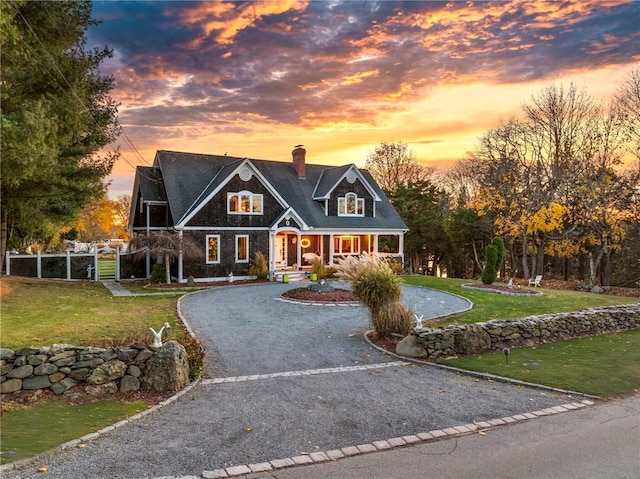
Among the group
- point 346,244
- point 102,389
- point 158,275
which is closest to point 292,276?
point 346,244

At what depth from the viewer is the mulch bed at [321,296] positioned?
17.2 m

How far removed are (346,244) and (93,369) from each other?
23870 millimetres

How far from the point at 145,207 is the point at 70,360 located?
2093 cm

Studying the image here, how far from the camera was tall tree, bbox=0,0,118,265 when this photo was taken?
10.9 m

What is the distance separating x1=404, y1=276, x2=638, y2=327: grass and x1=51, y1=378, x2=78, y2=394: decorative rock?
9638 millimetres

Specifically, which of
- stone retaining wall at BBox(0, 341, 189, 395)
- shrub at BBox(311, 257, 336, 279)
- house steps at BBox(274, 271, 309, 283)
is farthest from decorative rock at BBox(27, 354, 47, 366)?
shrub at BBox(311, 257, 336, 279)

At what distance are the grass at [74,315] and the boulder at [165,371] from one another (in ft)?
7.28

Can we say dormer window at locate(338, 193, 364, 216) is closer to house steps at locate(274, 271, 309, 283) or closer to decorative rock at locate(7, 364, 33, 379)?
house steps at locate(274, 271, 309, 283)

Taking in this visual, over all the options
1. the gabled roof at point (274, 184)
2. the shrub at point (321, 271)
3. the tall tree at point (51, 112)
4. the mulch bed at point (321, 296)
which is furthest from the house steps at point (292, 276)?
the tall tree at point (51, 112)

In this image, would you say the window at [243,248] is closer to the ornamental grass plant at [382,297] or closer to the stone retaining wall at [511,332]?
the ornamental grass plant at [382,297]

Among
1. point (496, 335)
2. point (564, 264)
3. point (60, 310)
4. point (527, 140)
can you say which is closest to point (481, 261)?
point (564, 264)

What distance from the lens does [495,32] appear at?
14.3 metres

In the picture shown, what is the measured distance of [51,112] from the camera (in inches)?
509

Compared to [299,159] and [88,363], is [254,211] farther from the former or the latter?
[88,363]
